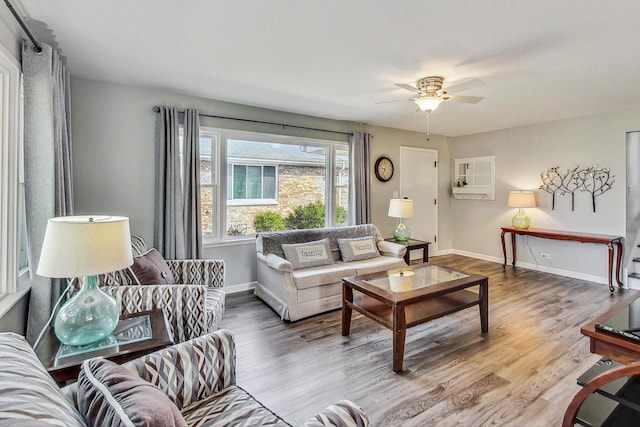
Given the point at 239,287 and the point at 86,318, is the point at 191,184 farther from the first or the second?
the point at 86,318

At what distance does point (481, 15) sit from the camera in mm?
2006

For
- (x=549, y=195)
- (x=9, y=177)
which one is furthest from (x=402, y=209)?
(x=9, y=177)

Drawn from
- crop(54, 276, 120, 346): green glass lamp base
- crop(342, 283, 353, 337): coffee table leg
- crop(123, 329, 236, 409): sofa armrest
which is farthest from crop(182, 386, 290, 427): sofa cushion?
crop(342, 283, 353, 337): coffee table leg

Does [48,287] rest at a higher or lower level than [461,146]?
lower

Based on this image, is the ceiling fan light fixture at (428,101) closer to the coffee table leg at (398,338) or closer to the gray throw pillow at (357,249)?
the gray throw pillow at (357,249)

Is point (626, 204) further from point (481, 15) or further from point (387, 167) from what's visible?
point (481, 15)

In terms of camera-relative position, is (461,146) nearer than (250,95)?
No

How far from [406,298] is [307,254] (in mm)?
1539

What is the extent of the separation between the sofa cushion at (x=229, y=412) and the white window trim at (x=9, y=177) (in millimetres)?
1450

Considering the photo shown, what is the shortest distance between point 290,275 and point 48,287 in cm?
193

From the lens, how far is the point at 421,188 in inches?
238

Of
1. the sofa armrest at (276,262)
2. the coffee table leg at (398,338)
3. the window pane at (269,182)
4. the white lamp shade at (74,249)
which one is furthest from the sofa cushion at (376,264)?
the white lamp shade at (74,249)

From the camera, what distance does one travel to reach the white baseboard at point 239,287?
4.07 m

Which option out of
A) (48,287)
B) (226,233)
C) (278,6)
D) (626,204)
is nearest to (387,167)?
(226,233)
